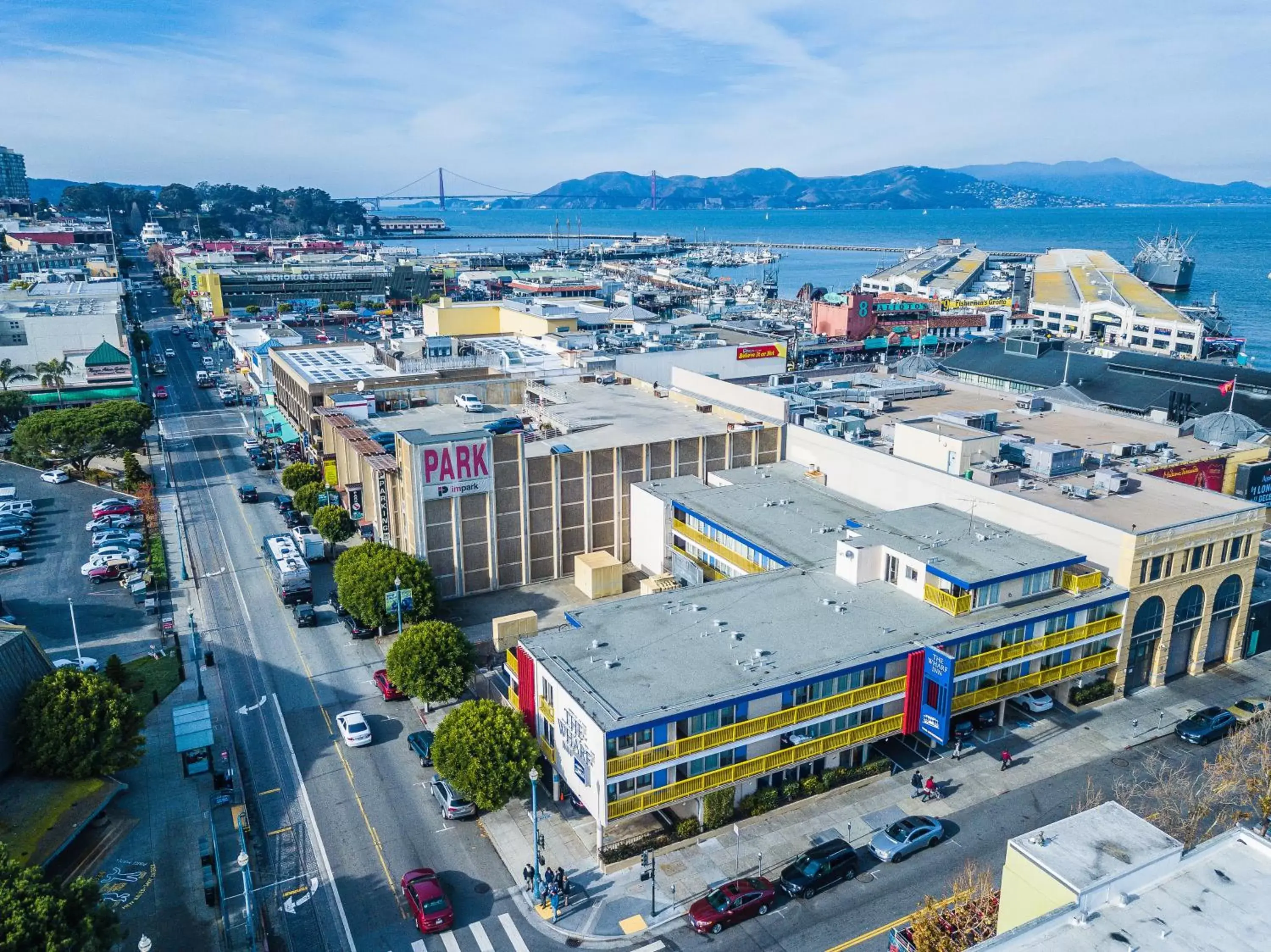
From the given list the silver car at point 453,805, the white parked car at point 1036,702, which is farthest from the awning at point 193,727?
the white parked car at point 1036,702

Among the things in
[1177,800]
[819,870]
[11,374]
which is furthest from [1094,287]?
[11,374]

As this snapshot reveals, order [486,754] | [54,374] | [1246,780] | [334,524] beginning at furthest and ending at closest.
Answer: [54,374]
[334,524]
[486,754]
[1246,780]

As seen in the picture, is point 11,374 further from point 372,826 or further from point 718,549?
point 372,826

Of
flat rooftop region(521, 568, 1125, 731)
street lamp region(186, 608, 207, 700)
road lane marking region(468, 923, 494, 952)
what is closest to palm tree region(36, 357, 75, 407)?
street lamp region(186, 608, 207, 700)

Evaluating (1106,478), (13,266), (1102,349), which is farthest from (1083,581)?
(13,266)

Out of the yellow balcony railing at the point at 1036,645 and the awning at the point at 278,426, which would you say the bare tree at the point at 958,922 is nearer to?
the yellow balcony railing at the point at 1036,645

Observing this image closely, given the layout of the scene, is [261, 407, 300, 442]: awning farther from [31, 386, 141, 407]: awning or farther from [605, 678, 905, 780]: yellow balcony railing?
[605, 678, 905, 780]: yellow balcony railing

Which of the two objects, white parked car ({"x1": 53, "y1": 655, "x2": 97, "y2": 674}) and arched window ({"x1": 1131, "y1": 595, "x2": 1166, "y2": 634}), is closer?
arched window ({"x1": 1131, "y1": 595, "x2": 1166, "y2": 634})
